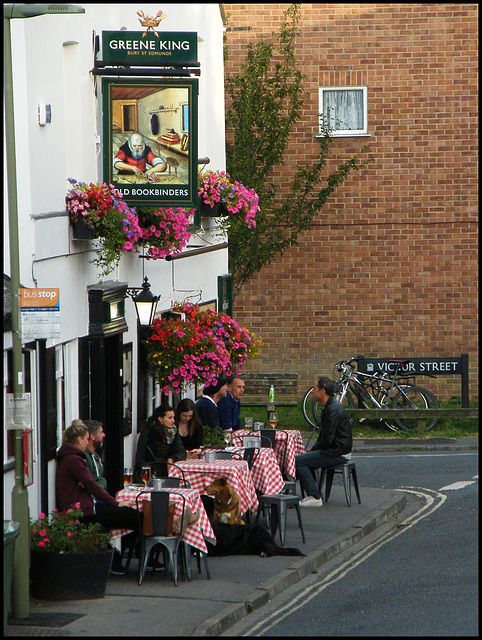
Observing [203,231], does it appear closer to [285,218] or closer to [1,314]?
[285,218]

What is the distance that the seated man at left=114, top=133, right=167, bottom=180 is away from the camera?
1143 centimetres

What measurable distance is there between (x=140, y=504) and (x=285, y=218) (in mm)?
12116

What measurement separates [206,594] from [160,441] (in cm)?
337

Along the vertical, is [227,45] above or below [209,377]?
above

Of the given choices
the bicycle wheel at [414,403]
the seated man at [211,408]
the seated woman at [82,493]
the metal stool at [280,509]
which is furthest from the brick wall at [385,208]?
the seated woman at [82,493]

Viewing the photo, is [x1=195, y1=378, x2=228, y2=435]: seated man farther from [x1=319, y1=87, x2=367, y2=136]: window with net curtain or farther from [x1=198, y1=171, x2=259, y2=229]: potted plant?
[x1=319, y1=87, x2=367, y2=136]: window with net curtain

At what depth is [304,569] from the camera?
1052 cm

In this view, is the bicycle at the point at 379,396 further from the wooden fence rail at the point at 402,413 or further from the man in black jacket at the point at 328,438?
the man in black jacket at the point at 328,438

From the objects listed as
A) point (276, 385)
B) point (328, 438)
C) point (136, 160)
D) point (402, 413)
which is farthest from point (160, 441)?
point (276, 385)

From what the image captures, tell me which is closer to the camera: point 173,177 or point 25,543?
point 25,543

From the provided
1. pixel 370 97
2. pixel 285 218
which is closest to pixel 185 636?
pixel 285 218

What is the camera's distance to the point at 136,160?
452 inches

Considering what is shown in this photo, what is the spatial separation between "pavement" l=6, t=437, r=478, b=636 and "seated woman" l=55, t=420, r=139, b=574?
592mm

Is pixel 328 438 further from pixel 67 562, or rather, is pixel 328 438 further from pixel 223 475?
pixel 67 562
